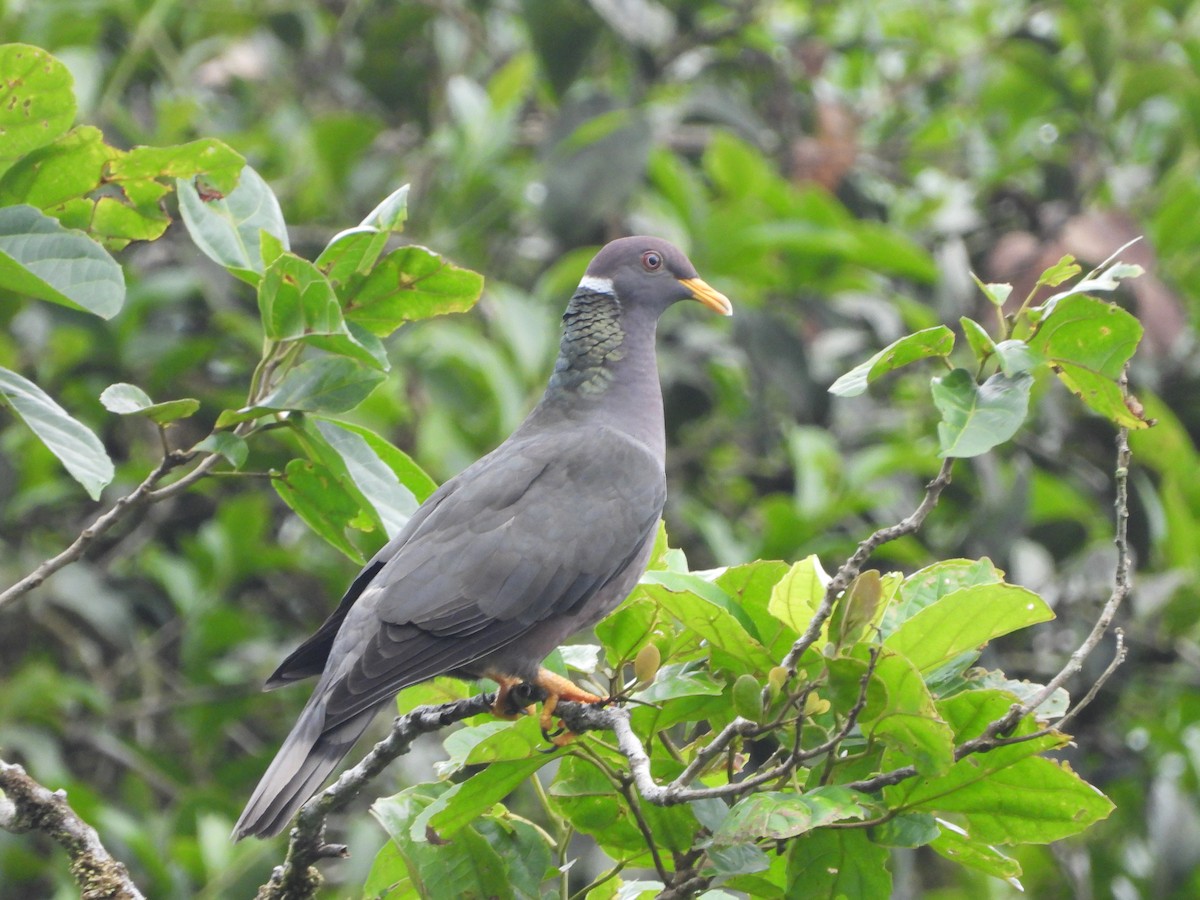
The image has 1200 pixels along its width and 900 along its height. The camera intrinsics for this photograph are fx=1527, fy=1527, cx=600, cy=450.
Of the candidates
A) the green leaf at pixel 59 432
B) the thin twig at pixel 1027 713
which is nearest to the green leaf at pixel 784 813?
the thin twig at pixel 1027 713

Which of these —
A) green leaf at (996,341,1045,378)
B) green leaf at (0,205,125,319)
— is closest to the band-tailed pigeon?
green leaf at (0,205,125,319)

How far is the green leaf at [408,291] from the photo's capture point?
9.57 ft

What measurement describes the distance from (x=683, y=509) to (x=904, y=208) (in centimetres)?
239

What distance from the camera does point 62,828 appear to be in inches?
97.4

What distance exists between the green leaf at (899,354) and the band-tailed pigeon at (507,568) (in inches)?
37.6

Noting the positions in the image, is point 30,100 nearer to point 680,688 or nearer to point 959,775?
point 680,688

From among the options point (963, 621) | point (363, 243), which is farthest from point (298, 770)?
point (963, 621)

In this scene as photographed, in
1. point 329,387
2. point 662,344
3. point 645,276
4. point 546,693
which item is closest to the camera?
point 329,387

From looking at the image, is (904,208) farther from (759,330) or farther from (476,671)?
(476,671)

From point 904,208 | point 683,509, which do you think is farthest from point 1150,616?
point 904,208

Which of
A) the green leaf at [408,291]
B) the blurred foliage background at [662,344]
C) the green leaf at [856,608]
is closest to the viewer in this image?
the green leaf at [856,608]

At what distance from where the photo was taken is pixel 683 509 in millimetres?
5438

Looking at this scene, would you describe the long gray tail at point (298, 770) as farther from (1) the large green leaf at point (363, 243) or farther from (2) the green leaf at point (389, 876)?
(1) the large green leaf at point (363, 243)

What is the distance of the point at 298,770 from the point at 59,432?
0.80 m
